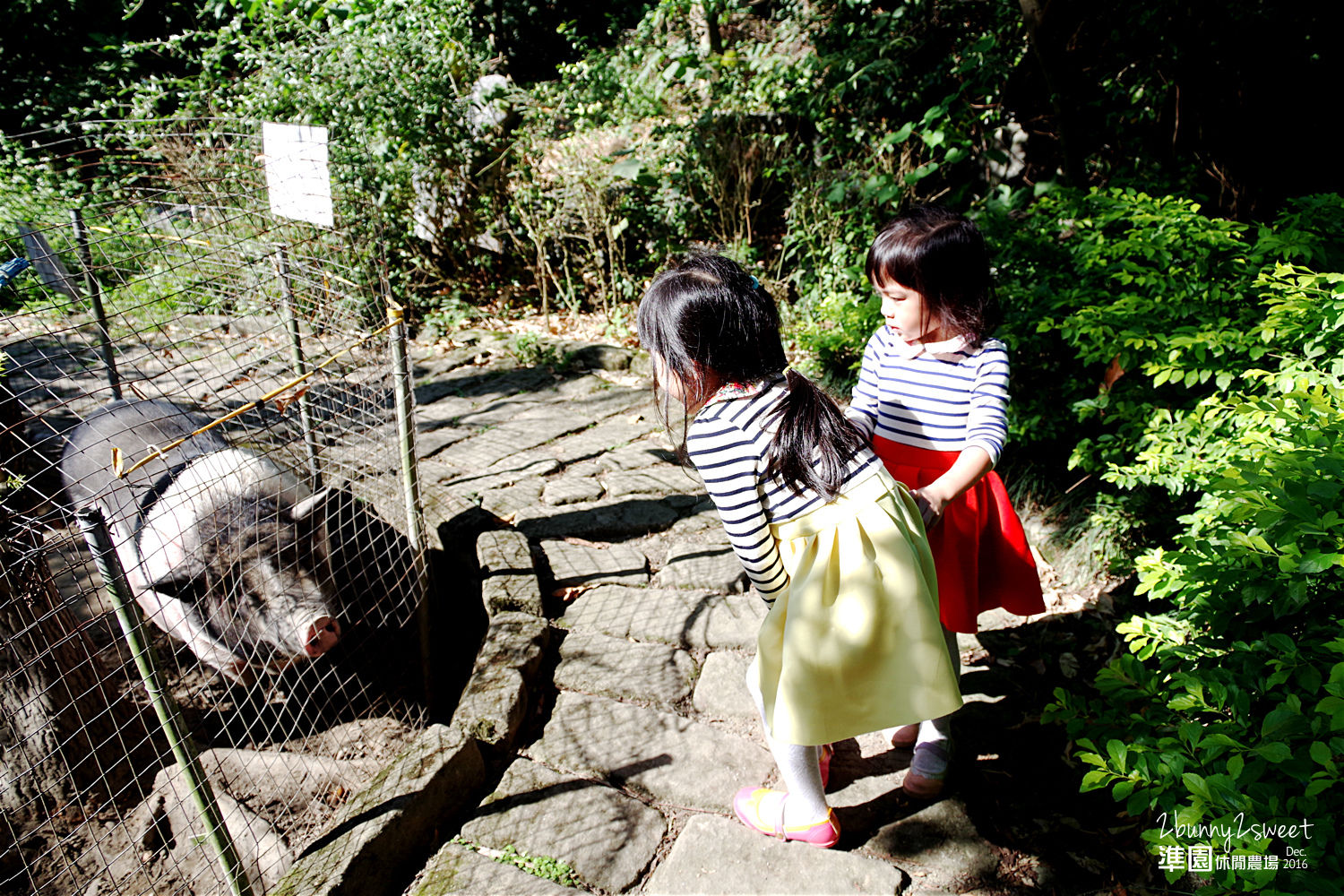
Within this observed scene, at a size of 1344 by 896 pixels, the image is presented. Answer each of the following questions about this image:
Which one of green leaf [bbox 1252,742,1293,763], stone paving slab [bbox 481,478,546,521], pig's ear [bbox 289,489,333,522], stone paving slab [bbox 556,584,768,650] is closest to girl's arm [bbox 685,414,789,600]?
green leaf [bbox 1252,742,1293,763]

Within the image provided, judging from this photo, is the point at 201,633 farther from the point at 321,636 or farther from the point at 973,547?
the point at 973,547

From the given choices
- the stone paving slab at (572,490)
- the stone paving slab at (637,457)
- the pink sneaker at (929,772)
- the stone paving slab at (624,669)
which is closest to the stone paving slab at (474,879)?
the stone paving slab at (624,669)

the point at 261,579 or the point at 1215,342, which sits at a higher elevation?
the point at 1215,342

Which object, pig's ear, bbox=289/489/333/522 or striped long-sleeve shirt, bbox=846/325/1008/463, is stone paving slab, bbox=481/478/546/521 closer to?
pig's ear, bbox=289/489/333/522

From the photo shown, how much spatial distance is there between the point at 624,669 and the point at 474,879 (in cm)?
91

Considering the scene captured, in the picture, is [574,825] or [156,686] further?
[574,825]

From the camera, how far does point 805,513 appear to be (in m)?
1.75

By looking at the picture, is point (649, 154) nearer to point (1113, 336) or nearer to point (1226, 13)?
point (1226, 13)

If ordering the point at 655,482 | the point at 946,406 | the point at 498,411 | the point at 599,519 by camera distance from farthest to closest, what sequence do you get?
the point at 498,411 → the point at 655,482 → the point at 599,519 → the point at 946,406

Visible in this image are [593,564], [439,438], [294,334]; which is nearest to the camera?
[294,334]

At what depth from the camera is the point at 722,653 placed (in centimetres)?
287

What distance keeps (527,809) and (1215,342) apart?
2581mm

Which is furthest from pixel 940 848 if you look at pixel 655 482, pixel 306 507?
Result: pixel 655 482

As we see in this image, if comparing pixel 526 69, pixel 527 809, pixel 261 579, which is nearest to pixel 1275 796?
pixel 527 809
